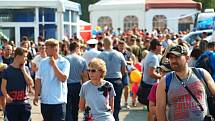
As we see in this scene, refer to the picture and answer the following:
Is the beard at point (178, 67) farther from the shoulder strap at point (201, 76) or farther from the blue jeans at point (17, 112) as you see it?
the blue jeans at point (17, 112)

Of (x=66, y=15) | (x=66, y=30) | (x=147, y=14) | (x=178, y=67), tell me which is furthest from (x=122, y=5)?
(x=178, y=67)

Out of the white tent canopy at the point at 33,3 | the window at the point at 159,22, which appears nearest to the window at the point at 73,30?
the white tent canopy at the point at 33,3

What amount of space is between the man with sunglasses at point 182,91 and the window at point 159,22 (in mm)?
37372

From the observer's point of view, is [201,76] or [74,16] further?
[74,16]

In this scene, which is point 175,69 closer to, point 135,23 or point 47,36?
point 47,36

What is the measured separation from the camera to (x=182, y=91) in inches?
209

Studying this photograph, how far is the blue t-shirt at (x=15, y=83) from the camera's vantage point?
330 inches

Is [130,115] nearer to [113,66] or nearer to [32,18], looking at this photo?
[113,66]

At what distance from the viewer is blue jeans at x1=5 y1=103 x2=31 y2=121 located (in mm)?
8383

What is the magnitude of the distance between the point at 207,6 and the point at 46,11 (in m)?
34.2

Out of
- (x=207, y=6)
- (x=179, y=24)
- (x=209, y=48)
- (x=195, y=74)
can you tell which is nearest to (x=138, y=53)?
(x=209, y=48)

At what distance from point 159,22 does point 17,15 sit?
69.4ft

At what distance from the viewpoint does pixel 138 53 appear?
1666cm

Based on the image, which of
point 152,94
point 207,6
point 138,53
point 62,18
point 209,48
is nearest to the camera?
point 152,94
